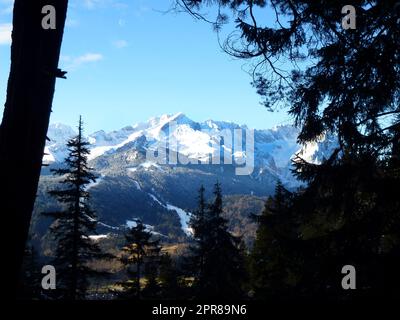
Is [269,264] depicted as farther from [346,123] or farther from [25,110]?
[25,110]

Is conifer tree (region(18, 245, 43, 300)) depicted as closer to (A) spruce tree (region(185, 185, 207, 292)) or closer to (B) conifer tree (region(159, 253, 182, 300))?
(B) conifer tree (region(159, 253, 182, 300))

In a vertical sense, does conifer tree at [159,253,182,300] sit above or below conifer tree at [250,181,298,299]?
below

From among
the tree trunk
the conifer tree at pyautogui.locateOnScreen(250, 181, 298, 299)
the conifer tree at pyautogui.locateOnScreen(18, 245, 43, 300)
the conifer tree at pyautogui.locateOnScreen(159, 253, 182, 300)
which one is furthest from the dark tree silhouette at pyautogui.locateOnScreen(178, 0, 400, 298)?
the conifer tree at pyautogui.locateOnScreen(159, 253, 182, 300)

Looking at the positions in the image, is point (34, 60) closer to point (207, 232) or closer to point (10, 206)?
point (10, 206)

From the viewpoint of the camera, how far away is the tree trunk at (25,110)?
337 centimetres

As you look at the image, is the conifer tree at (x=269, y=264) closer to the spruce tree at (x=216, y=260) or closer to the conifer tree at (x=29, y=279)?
the spruce tree at (x=216, y=260)

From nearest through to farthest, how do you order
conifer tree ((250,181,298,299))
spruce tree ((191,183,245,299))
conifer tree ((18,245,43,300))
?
conifer tree ((250,181,298,299)) < conifer tree ((18,245,43,300)) < spruce tree ((191,183,245,299))

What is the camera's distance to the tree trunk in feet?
11.1

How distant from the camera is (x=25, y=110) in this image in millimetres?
3443

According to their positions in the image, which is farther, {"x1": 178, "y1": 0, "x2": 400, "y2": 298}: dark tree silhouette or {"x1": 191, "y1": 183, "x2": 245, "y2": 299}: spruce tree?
{"x1": 191, "y1": 183, "x2": 245, "y2": 299}: spruce tree

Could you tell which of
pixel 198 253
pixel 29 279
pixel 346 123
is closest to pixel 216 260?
pixel 198 253

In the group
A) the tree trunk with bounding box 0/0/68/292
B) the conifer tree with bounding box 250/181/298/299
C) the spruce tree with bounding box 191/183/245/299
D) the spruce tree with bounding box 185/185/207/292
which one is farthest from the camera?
the spruce tree with bounding box 185/185/207/292
